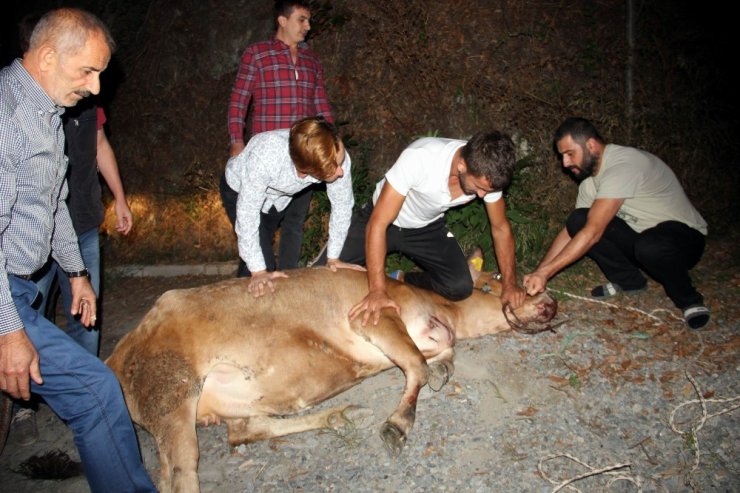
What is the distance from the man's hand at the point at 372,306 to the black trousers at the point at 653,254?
2428 mm

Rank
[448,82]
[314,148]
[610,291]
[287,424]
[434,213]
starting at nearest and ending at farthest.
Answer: [314,148] < [287,424] < [434,213] < [610,291] < [448,82]

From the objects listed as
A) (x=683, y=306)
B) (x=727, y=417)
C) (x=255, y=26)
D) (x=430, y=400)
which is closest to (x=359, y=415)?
(x=430, y=400)

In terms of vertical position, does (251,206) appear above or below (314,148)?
below

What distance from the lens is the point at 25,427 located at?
3486 millimetres

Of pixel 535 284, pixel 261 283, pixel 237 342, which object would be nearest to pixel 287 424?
pixel 237 342

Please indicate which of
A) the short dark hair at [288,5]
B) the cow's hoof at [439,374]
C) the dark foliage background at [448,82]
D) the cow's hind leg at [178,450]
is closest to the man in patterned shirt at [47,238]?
the cow's hind leg at [178,450]

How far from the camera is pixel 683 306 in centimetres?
417

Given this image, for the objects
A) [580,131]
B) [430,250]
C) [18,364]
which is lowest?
[430,250]

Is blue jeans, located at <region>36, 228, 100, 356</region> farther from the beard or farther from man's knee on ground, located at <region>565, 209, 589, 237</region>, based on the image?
man's knee on ground, located at <region>565, 209, 589, 237</region>

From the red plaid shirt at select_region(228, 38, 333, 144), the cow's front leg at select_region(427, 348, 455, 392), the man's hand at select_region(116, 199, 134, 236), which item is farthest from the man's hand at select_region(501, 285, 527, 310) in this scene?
the man's hand at select_region(116, 199, 134, 236)

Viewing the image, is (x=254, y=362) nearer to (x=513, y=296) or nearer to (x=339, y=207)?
(x=339, y=207)

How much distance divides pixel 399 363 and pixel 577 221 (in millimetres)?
2623

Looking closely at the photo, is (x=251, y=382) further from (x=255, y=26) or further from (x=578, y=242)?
(x=255, y=26)

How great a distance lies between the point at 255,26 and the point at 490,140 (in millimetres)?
6491
